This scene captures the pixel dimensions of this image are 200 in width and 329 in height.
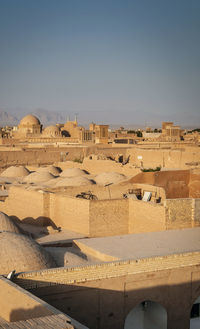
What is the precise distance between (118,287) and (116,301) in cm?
29

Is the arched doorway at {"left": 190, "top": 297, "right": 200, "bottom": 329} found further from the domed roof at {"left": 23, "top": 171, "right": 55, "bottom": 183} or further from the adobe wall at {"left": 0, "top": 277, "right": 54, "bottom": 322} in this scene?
the domed roof at {"left": 23, "top": 171, "right": 55, "bottom": 183}

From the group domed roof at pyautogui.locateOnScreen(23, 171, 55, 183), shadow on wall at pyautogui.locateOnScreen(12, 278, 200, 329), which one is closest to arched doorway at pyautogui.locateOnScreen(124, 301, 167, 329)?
shadow on wall at pyautogui.locateOnScreen(12, 278, 200, 329)

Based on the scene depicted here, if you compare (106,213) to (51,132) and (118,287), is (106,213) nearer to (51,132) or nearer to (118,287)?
(118,287)

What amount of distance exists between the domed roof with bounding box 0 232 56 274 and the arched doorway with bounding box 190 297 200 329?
3.48 meters

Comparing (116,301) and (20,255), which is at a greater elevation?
(20,255)

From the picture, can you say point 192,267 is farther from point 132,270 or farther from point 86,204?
point 86,204

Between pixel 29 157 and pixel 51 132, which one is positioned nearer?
pixel 29 157

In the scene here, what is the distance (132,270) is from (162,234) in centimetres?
423

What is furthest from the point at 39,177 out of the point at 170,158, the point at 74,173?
the point at 170,158

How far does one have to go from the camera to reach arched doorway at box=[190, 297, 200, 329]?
11121mm

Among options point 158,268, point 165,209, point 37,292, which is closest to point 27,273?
point 37,292

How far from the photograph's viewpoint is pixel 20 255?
33.1 ft

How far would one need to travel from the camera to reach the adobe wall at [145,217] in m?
14.3

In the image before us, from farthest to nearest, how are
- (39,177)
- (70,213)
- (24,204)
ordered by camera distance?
(39,177) → (24,204) → (70,213)
